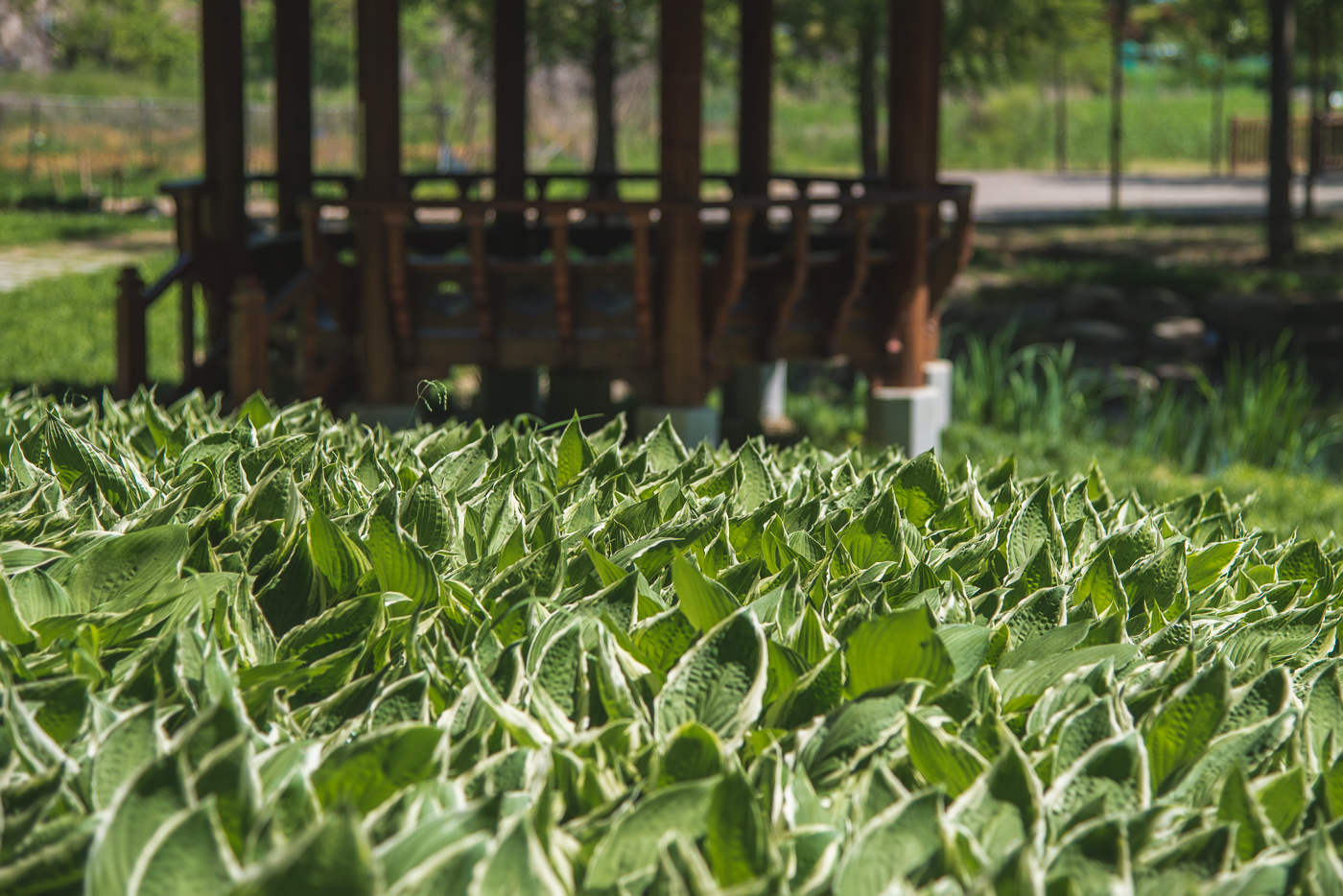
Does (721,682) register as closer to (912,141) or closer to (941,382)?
(912,141)

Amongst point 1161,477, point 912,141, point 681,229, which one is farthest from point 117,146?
point 1161,477

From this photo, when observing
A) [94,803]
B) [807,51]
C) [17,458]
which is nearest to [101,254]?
[807,51]

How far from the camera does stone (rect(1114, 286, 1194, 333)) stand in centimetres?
1255

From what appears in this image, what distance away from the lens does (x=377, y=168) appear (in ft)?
20.4

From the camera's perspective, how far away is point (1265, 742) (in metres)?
1.54

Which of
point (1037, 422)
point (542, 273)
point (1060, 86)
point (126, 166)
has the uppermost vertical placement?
point (1060, 86)

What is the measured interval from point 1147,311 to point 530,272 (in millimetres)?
7979

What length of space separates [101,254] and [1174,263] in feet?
43.9

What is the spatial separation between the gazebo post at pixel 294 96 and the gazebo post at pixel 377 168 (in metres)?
1.24

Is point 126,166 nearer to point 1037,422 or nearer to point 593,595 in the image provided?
point 1037,422

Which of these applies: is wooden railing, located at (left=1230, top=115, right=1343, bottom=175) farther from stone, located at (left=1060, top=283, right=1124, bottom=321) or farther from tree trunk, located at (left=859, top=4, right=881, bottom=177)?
stone, located at (left=1060, top=283, right=1124, bottom=321)

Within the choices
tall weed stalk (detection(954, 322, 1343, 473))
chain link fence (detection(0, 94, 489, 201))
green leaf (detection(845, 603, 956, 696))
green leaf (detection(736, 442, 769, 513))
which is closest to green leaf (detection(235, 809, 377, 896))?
green leaf (detection(845, 603, 956, 696))

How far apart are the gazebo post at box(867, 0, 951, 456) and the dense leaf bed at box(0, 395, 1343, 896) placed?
4.59m

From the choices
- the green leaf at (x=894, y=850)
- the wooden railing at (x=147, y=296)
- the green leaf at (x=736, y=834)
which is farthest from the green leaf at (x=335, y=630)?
the wooden railing at (x=147, y=296)
